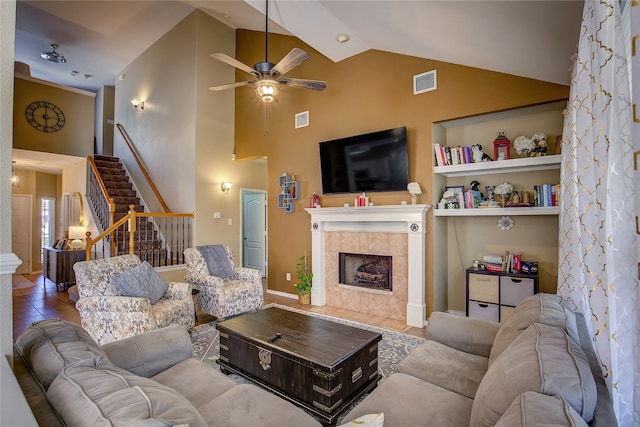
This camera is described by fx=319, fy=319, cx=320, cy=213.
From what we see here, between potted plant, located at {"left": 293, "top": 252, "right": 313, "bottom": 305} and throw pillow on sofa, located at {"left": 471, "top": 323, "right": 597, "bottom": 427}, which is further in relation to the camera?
potted plant, located at {"left": 293, "top": 252, "right": 313, "bottom": 305}

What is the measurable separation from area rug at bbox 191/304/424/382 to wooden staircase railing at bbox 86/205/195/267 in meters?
2.19

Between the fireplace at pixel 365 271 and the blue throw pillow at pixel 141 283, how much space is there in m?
2.44

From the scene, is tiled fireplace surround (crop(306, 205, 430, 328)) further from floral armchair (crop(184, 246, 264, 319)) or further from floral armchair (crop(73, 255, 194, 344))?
floral armchair (crop(73, 255, 194, 344))

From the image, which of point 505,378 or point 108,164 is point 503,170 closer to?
point 505,378

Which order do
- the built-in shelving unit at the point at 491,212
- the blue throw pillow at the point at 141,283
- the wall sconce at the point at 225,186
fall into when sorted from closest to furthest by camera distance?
the blue throw pillow at the point at 141,283 < the built-in shelving unit at the point at 491,212 < the wall sconce at the point at 225,186

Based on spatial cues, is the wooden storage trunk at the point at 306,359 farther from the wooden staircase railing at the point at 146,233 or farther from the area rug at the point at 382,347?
the wooden staircase railing at the point at 146,233

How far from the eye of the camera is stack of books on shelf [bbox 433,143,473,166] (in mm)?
3840

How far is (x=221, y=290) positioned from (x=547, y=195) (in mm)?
3832

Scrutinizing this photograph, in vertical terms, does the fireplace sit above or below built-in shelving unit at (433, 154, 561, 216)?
below

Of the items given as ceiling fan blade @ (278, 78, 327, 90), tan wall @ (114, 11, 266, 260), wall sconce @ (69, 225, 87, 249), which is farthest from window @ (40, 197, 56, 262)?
ceiling fan blade @ (278, 78, 327, 90)

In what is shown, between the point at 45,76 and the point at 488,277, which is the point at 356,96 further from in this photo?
the point at 45,76

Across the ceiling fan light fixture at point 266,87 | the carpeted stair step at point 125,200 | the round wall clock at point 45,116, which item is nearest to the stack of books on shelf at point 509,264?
the ceiling fan light fixture at point 266,87

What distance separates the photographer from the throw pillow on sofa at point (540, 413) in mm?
830

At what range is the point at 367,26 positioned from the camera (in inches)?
138
